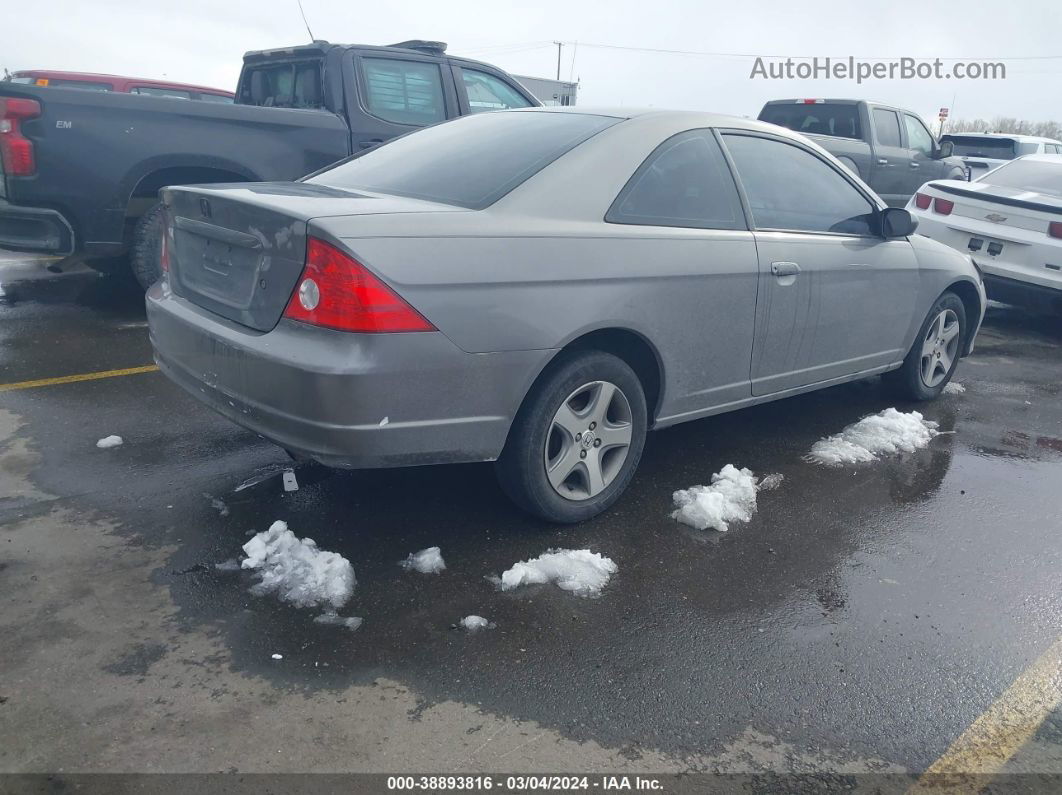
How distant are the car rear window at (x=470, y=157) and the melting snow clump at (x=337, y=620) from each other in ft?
4.80

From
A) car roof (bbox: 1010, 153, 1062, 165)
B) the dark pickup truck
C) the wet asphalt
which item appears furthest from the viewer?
car roof (bbox: 1010, 153, 1062, 165)

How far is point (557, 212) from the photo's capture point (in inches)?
126

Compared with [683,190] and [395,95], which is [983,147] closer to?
[395,95]

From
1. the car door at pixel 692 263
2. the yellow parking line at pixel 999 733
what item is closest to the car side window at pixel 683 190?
the car door at pixel 692 263

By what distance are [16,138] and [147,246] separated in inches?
41.0

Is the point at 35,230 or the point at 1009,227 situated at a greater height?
the point at 1009,227

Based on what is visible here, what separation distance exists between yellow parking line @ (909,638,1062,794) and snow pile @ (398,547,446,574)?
5.30 ft

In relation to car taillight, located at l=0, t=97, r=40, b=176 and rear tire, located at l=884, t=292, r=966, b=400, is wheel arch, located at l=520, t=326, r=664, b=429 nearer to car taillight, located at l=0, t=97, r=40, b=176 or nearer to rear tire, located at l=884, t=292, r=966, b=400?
rear tire, located at l=884, t=292, r=966, b=400

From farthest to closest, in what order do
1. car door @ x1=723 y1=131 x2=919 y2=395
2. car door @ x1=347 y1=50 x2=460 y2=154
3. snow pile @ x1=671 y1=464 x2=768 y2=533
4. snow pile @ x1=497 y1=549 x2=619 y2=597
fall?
1. car door @ x1=347 y1=50 x2=460 y2=154
2. car door @ x1=723 y1=131 x2=919 y2=395
3. snow pile @ x1=671 y1=464 x2=768 y2=533
4. snow pile @ x1=497 y1=549 x2=619 y2=597

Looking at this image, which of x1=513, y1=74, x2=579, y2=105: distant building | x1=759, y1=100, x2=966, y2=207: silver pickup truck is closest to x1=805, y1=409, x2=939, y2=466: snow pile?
x1=759, y1=100, x2=966, y2=207: silver pickup truck

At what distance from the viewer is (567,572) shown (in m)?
3.09

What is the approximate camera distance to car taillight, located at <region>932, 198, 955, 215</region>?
26.0 ft

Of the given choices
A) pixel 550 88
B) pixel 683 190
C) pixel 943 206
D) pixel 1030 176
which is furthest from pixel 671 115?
pixel 550 88

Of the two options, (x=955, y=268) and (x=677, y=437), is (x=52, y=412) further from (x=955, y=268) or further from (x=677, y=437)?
(x=955, y=268)
